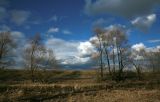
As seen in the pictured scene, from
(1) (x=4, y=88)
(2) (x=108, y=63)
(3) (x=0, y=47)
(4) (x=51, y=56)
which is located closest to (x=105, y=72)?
(2) (x=108, y=63)

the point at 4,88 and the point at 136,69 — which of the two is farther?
the point at 136,69

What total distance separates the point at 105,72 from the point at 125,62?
23.9ft

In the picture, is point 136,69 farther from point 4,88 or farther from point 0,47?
point 4,88

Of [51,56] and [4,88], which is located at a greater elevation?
[51,56]

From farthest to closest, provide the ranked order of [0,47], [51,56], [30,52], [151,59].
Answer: [151,59]
[51,56]
[30,52]
[0,47]

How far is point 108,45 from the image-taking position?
223 ft

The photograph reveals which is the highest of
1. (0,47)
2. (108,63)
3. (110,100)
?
(0,47)

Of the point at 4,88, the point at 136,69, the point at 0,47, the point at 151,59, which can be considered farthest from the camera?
the point at 151,59

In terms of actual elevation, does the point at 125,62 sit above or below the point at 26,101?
above

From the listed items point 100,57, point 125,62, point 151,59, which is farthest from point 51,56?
point 151,59

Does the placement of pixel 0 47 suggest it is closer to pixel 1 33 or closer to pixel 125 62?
pixel 1 33

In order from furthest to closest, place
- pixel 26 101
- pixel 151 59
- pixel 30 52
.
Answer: pixel 151 59 → pixel 30 52 → pixel 26 101

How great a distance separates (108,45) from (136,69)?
1076 cm

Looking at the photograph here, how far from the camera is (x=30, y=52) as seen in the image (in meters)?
65.4
